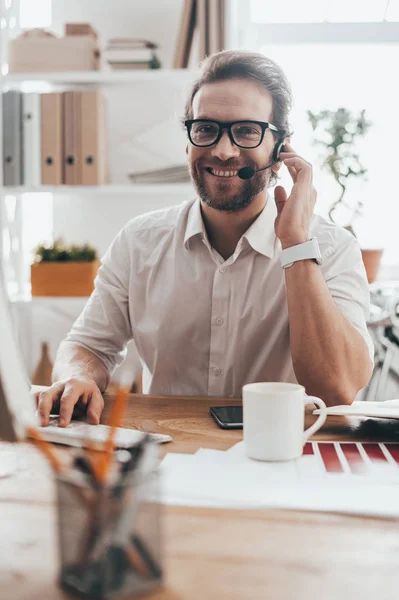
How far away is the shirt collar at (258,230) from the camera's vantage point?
5.14 ft

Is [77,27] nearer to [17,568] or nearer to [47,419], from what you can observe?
[47,419]

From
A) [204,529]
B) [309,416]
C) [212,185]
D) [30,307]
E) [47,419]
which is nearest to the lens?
[204,529]

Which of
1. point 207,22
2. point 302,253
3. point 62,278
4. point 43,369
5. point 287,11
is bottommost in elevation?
point 43,369

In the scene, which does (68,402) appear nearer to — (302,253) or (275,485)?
(275,485)

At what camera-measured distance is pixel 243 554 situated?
631 millimetres

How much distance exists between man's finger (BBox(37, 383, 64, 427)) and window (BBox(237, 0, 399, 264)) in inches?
77.9

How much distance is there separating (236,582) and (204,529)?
111 millimetres

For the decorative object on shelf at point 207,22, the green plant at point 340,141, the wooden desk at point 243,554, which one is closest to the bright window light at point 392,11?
the green plant at point 340,141

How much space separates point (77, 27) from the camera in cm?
248

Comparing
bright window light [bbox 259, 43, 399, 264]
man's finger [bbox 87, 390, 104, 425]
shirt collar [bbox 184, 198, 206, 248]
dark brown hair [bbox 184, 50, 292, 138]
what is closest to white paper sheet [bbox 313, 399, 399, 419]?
man's finger [bbox 87, 390, 104, 425]

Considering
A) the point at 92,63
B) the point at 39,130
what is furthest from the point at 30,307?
the point at 92,63

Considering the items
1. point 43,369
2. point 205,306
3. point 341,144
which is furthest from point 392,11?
point 43,369

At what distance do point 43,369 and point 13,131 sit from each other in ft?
2.92

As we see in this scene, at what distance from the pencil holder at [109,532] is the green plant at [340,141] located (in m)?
2.24
